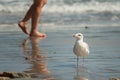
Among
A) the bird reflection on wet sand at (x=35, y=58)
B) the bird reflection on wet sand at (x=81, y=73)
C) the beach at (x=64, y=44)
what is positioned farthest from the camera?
the beach at (x=64, y=44)

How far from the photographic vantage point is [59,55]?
702 cm

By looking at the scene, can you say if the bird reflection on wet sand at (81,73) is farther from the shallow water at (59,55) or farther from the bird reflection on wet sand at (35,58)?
the bird reflection on wet sand at (35,58)

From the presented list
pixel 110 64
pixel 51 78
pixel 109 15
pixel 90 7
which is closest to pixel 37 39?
pixel 110 64

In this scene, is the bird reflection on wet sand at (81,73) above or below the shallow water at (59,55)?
above

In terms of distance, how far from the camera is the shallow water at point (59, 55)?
5559 mm

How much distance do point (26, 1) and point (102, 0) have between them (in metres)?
3.03

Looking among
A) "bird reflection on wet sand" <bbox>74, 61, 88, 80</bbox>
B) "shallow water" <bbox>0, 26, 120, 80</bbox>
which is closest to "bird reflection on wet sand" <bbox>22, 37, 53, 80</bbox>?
"shallow water" <bbox>0, 26, 120, 80</bbox>

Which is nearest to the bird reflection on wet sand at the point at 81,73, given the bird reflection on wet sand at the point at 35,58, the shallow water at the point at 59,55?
the shallow water at the point at 59,55

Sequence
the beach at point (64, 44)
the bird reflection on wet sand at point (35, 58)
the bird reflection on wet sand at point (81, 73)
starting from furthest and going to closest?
the beach at point (64, 44) → the bird reflection on wet sand at point (35, 58) → the bird reflection on wet sand at point (81, 73)

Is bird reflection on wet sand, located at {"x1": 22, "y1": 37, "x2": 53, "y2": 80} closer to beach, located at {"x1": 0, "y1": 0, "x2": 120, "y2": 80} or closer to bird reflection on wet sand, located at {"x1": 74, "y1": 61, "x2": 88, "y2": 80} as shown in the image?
beach, located at {"x1": 0, "y1": 0, "x2": 120, "y2": 80}

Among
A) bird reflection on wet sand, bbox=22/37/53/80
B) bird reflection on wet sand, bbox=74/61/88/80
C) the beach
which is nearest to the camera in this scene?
bird reflection on wet sand, bbox=74/61/88/80

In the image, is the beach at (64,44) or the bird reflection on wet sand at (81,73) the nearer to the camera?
the bird reflection on wet sand at (81,73)

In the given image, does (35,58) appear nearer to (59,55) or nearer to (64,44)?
(59,55)

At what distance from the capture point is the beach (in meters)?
5.70
